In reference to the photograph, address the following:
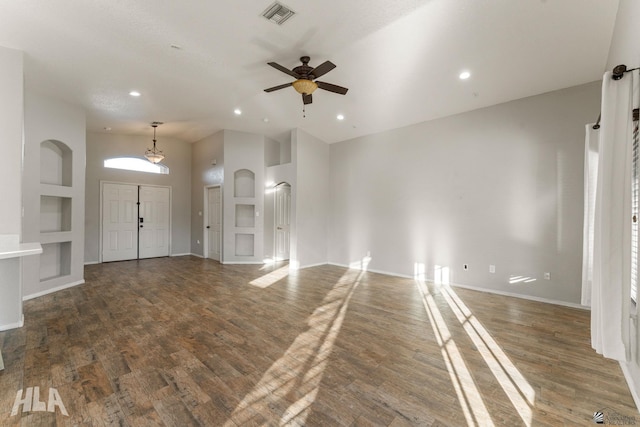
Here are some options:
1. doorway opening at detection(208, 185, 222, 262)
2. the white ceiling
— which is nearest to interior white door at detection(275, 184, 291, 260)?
doorway opening at detection(208, 185, 222, 262)

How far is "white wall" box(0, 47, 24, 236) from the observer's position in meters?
3.18

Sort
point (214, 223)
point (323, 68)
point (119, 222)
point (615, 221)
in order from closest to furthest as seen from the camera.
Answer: point (615, 221), point (323, 68), point (119, 222), point (214, 223)

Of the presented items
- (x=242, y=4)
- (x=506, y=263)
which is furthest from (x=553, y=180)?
(x=242, y=4)

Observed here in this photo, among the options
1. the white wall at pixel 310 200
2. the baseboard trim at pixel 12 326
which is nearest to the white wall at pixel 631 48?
the white wall at pixel 310 200

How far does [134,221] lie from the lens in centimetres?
759

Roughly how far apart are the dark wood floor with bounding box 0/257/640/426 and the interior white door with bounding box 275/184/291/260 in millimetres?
3264

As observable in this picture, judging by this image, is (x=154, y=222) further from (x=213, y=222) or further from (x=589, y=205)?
(x=589, y=205)

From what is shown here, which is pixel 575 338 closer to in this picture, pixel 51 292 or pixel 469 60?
pixel 469 60

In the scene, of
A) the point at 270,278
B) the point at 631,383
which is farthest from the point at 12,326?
the point at 631,383

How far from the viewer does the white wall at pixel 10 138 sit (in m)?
3.18

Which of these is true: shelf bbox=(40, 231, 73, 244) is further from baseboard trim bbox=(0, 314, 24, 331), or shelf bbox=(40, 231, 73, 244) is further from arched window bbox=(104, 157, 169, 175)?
arched window bbox=(104, 157, 169, 175)

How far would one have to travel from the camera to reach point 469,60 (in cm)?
371

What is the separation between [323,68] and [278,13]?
73cm

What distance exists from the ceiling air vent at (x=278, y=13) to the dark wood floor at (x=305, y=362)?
350cm
